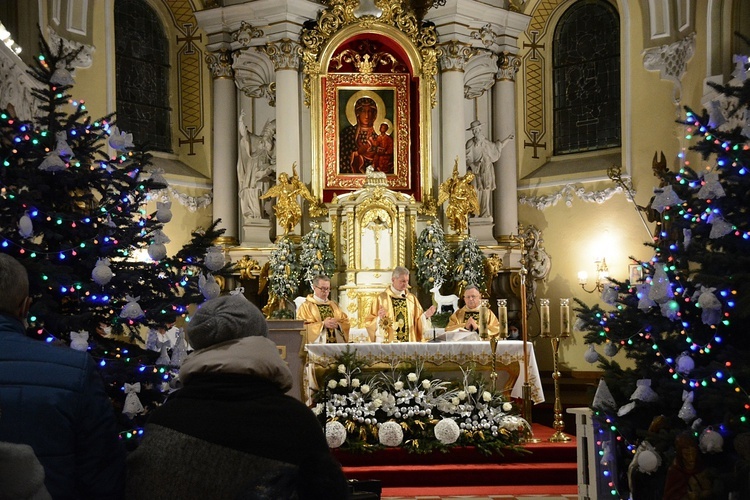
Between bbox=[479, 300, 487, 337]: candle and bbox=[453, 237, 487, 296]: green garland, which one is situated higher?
bbox=[453, 237, 487, 296]: green garland

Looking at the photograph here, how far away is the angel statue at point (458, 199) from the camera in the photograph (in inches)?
575

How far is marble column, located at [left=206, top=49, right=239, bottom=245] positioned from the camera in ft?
50.3

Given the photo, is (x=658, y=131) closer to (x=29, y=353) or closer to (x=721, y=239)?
(x=721, y=239)

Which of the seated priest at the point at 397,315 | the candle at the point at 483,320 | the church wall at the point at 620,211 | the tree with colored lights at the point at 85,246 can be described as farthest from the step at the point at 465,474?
the church wall at the point at 620,211

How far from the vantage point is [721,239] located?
5852 millimetres

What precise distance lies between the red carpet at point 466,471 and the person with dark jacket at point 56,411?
239 inches

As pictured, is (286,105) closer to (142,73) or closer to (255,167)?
(255,167)

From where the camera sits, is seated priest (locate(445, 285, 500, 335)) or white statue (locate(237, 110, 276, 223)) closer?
seated priest (locate(445, 285, 500, 335))

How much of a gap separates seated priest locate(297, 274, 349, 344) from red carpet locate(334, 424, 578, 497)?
231 cm

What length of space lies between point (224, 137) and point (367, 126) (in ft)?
7.16

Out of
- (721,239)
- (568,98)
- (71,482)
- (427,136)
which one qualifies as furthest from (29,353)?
(568,98)

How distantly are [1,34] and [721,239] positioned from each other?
6.71 m

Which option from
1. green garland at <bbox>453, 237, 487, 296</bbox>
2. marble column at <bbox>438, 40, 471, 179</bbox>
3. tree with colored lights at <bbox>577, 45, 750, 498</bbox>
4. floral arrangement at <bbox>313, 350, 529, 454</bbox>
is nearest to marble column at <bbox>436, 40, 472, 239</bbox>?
marble column at <bbox>438, 40, 471, 179</bbox>

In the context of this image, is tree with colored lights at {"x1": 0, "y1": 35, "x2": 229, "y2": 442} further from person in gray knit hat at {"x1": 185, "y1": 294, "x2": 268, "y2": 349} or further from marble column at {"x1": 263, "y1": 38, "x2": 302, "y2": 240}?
marble column at {"x1": 263, "y1": 38, "x2": 302, "y2": 240}
